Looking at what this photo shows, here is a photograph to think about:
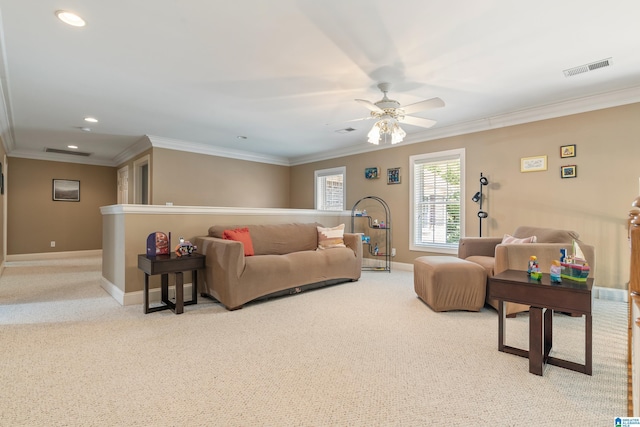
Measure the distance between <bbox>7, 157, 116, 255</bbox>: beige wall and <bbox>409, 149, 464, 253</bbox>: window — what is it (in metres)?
7.33

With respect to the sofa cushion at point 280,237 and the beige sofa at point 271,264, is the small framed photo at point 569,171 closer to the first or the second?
the beige sofa at point 271,264

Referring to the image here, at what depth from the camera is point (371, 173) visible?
6082mm

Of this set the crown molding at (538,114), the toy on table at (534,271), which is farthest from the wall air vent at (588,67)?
the toy on table at (534,271)

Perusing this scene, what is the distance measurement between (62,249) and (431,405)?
8.68 m

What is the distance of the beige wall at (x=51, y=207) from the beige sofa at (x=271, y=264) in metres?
5.60

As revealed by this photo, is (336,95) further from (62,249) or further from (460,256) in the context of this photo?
(62,249)

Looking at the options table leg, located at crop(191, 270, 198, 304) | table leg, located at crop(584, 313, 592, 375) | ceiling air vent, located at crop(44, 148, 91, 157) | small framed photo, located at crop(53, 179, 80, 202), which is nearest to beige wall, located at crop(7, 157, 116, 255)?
small framed photo, located at crop(53, 179, 80, 202)

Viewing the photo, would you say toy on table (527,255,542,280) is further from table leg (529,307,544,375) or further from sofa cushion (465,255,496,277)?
sofa cushion (465,255,496,277)

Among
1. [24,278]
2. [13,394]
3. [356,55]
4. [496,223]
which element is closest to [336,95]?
[356,55]

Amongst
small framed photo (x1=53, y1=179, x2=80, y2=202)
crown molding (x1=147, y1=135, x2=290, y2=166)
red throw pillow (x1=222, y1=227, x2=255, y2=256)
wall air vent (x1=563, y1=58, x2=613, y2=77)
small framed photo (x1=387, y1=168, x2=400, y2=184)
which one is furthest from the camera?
small framed photo (x1=53, y1=179, x2=80, y2=202)

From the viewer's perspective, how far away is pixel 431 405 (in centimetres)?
168

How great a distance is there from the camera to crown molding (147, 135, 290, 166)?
19.1ft

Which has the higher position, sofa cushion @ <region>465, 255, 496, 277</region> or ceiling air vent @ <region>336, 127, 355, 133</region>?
ceiling air vent @ <region>336, 127, 355, 133</region>

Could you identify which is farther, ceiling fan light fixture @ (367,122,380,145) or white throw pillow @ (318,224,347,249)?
white throw pillow @ (318,224,347,249)
